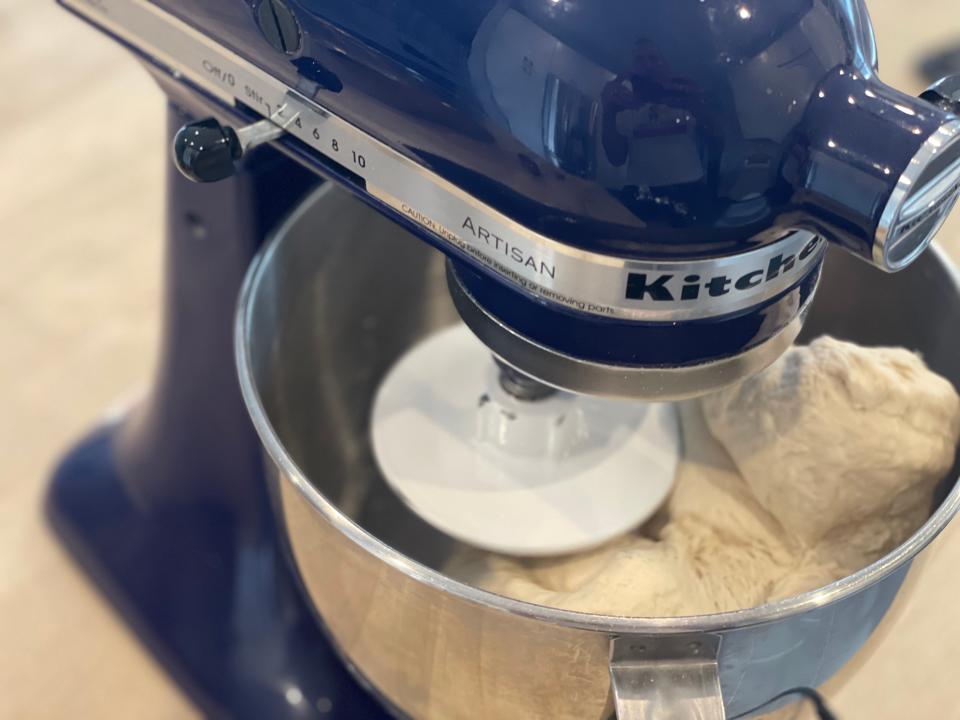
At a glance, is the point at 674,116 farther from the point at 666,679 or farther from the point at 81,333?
the point at 81,333

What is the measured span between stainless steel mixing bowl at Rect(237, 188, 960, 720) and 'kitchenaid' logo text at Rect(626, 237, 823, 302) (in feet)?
0.36

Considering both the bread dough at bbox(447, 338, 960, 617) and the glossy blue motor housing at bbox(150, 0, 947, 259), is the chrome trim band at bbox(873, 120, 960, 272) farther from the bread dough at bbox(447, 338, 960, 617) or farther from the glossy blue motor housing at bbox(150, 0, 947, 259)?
the bread dough at bbox(447, 338, 960, 617)

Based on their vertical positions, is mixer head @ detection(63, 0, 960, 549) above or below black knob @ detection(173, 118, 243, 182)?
above

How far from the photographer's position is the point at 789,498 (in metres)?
0.49

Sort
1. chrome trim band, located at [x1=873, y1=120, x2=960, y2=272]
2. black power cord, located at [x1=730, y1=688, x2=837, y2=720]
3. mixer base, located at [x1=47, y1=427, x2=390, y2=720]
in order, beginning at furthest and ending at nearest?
mixer base, located at [x1=47, y1=427, x2=390, y2=720] → black power cord, located at [x1=730, y1=688, x2=837, y2=720] → chrome trim band, located at [x1=873, y1=120, x2=960, y2=272]

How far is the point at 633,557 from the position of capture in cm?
48

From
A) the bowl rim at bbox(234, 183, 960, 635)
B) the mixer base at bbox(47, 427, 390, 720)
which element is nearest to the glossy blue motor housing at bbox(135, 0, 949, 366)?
the bowl rim at bbox(234, 183, 960, 635)

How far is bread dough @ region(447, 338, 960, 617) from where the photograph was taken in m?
0.47

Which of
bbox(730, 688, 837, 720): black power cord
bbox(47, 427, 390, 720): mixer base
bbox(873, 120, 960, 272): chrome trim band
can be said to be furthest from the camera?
bbox(47, 427, 390, 720): mixer base

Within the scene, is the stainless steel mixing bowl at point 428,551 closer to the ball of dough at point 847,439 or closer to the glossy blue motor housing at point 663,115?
the ball of dough at point 847,439

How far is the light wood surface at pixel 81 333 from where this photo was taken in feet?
2.28

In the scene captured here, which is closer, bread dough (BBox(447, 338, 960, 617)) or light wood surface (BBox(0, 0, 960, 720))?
bread dough (BBox(447, 338, 960, 617))

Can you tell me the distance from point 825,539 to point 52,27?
978 mm

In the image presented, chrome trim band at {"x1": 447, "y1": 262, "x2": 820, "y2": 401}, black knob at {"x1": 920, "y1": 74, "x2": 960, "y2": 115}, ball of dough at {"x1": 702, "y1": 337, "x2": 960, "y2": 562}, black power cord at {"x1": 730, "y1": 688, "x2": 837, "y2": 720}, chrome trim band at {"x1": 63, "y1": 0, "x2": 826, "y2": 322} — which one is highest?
black knob at {"x1": 920, "y1": 74, "x2": 960, "y2": 115}
